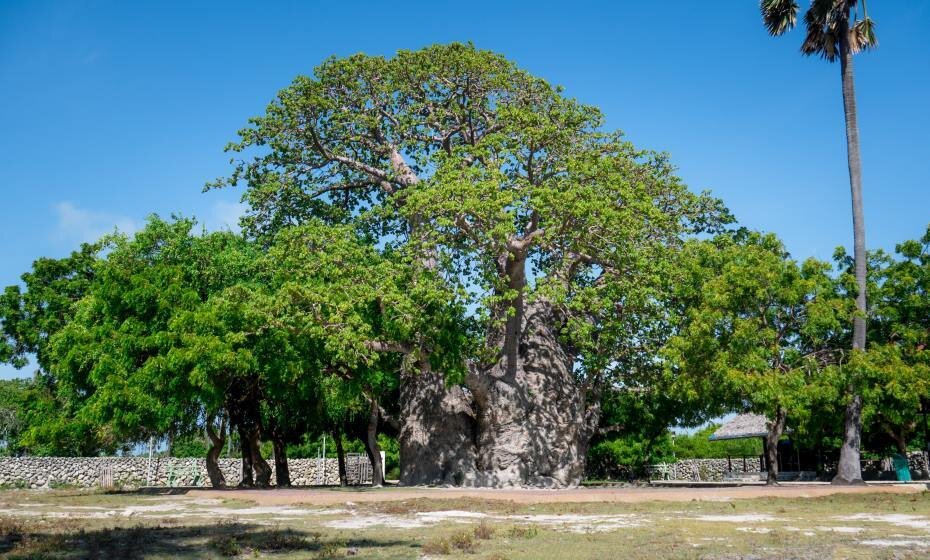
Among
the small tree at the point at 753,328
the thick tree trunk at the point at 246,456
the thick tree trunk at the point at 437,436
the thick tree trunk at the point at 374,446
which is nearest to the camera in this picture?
the small tree at the point at 753,328

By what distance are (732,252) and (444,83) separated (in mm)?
11428

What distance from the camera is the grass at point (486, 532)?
9.78 metres

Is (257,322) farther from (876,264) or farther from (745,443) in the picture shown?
(745,443)

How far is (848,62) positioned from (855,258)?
6.14 m

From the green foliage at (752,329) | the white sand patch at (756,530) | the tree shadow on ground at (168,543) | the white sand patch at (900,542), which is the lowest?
the white sand patch at (756,530)

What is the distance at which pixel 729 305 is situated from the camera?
933 inches

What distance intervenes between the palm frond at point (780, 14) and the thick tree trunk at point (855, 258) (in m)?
1.65

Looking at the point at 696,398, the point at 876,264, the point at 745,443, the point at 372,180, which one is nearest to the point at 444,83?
the point at 372,180

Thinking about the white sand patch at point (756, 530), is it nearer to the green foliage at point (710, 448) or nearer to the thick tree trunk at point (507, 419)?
the thick tree trunk at point (507, 419)

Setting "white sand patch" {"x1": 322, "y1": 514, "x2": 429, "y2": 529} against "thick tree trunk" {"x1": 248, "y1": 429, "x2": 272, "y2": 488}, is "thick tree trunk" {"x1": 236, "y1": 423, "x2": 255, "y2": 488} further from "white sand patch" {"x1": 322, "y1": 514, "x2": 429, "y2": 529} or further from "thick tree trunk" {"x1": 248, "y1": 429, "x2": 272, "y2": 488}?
"white sand patch" {"x1": 322, "y1": 514, "x2": 429, "y2": 529}

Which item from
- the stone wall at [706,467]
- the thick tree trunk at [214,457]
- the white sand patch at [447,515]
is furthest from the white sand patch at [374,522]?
the stone wall at [706,467]

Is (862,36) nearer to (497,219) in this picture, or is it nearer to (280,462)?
(497,219)

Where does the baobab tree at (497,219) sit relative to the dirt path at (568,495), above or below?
above

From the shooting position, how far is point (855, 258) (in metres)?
24.3
